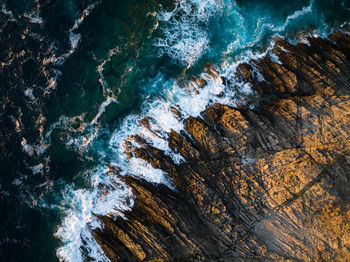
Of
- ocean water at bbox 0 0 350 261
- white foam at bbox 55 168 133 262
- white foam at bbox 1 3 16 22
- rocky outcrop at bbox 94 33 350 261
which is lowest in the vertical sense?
rocky outcrop at bbox 94 33 350 261

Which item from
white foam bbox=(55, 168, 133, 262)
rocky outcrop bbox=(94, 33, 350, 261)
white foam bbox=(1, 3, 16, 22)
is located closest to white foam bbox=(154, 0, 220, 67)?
rocky outcrop bbox=(94, 33, 350, 261)

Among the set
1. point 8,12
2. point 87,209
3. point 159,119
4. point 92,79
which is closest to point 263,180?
point 159,119

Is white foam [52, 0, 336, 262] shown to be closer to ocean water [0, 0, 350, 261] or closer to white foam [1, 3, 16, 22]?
ocean water [0, 0, 350, 261]

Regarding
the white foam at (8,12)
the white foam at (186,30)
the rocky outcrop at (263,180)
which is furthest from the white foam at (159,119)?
the white foam at (8,12)

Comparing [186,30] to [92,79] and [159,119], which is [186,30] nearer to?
[159,119]

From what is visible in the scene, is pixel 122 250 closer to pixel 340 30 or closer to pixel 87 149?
pixel 87 149

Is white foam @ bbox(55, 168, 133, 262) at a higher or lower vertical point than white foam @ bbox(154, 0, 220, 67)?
lower
